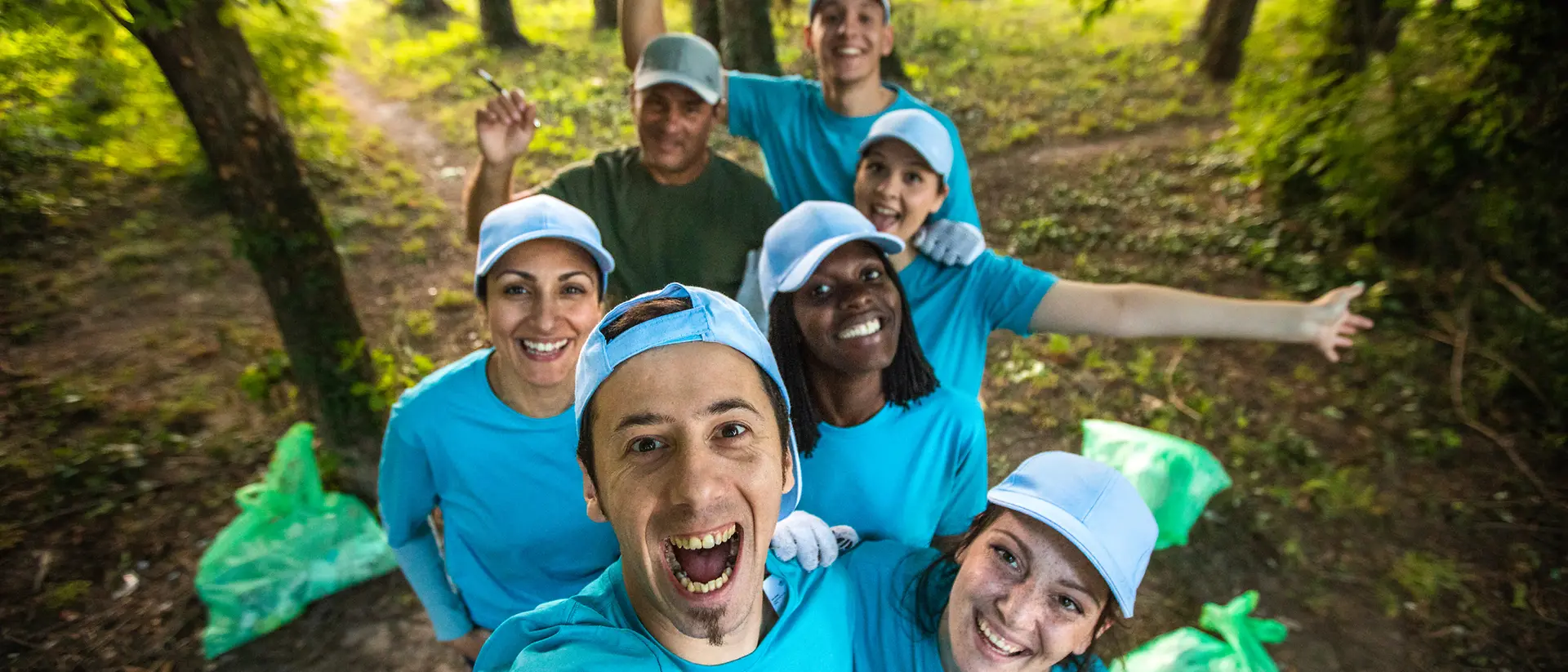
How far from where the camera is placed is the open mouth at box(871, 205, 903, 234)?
3.05 metres

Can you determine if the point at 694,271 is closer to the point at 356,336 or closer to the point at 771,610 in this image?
the point at 771,610

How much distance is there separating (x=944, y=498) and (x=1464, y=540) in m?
4.29

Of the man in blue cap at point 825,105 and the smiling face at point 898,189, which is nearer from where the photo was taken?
the smiling face at point 898,189

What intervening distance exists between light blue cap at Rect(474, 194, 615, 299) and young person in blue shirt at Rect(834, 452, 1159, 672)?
129cm

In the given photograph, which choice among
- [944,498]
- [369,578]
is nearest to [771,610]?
[944,498]

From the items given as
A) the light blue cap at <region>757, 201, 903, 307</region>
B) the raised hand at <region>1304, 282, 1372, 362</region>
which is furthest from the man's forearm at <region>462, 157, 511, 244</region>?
the raised hand at <region>1304, 282, 1372, 362</region>

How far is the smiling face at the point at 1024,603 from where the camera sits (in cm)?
182

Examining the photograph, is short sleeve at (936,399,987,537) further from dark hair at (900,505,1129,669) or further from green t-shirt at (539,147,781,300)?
green t-shirt at (539,147,781,300)

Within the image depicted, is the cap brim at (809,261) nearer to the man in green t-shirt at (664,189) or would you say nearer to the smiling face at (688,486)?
the smiling face at (688,486)

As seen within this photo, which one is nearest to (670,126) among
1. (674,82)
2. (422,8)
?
(674,82)

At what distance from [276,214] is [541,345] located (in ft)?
7.52

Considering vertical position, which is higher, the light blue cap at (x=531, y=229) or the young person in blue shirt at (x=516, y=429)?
the light blue cap at (x=531, y=229)

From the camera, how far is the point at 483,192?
3199mm

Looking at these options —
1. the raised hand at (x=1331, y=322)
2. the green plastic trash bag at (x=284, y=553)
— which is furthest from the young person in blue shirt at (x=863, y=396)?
the green plastic trash bag at (x=284, y=553)
